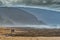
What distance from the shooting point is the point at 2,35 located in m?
0.86

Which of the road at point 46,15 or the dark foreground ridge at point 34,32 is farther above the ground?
the road at point 46,15

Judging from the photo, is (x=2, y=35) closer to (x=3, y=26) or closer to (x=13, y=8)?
(x=3, y=26)

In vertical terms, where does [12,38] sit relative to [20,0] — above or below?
below

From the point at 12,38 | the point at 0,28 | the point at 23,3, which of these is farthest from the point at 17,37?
the point at 23,3

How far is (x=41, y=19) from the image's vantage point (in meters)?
0.88

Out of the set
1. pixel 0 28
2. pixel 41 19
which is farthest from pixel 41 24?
pixel 0 28

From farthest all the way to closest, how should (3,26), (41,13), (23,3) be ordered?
(23,3) → (41,13) → (3,26)

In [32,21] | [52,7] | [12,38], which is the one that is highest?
[52,7]

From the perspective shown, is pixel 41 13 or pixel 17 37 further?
pixel 41 13

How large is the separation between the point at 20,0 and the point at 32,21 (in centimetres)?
30

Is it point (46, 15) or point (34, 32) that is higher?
point (46, 15)

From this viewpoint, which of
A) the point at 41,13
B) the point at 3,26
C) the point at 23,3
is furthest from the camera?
the point at 23,3

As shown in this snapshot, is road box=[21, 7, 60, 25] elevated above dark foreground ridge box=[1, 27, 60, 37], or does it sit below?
above

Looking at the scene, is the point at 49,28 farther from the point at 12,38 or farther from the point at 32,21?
the point at 12,38
